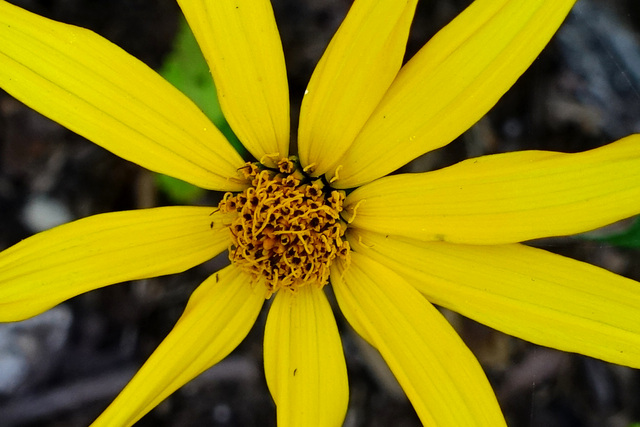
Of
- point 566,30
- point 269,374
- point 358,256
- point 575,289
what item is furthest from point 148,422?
point 566,30

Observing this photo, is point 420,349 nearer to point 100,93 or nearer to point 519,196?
point 519,196

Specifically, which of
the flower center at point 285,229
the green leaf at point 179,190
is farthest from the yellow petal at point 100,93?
the green leaf at point 179,190

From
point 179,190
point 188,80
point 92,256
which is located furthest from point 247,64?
point 179,190

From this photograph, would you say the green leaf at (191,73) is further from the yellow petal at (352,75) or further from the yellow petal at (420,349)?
the yellow petal at (420,349)

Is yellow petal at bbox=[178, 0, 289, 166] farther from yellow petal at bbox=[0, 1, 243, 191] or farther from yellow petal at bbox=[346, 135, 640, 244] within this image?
yellow petal at bbox=[346, 135, 640, 244]

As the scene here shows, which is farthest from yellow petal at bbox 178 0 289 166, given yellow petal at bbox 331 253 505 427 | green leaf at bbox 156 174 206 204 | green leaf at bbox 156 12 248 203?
green leaf at bbox 156 174 206 204

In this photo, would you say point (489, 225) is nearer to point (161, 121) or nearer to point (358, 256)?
point (358, 256)
